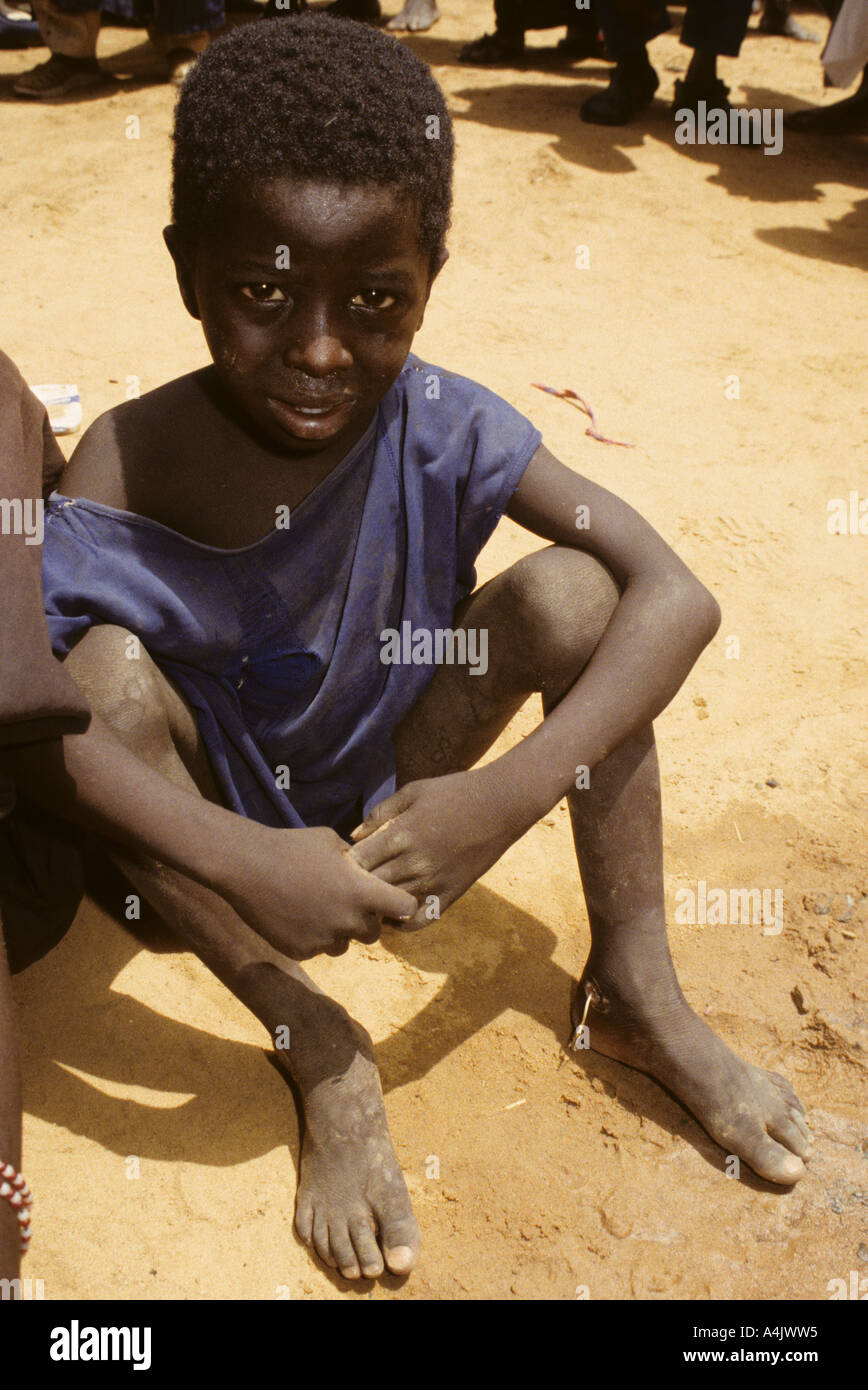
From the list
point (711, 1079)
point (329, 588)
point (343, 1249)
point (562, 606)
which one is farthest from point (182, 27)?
point (343, 1249)

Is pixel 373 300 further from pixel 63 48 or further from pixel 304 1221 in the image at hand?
pixel 63 48

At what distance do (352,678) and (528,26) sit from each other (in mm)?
6319

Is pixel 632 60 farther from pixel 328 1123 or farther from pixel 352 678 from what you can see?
pixel 328 1123

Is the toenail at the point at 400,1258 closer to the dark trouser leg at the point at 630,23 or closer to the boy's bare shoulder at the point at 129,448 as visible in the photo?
the boy's bare shoulder at the point at 129,448

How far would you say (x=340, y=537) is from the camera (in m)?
1.80

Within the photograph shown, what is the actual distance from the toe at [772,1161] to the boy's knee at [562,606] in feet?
2.51

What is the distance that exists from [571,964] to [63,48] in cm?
568

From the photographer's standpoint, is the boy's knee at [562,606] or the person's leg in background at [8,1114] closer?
the person's leg in background at [8,1114]

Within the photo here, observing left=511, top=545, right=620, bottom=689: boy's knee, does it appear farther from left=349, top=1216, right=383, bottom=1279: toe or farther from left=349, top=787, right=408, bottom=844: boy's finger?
left=349, top=1216, right=383, bottom=1279: toe

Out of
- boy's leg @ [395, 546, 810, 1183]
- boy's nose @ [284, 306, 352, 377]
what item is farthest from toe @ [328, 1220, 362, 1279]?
boy's nose @ [284, 306, 352, 377]

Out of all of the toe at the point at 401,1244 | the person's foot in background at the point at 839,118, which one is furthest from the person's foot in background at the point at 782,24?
the toe at the point at 401,1244

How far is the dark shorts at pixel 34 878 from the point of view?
5.81 feet

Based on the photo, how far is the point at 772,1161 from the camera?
1785 mm

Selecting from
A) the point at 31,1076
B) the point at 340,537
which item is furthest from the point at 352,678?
the point at 31,1076
